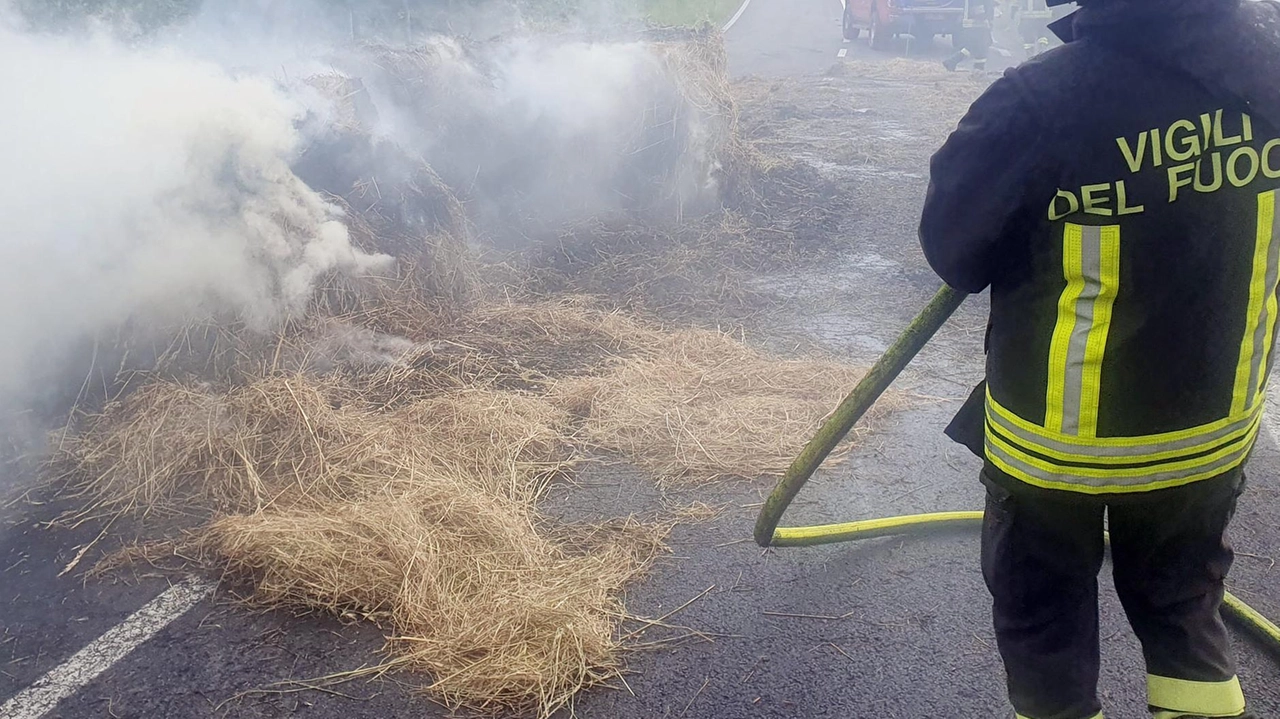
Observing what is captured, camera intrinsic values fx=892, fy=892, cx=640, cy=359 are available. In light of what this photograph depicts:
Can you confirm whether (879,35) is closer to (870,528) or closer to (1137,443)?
(870,528)

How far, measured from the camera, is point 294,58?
7043 millimetres

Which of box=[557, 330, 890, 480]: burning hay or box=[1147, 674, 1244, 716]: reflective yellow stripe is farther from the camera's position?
box=[557, 330, 890, 480]: burning hay

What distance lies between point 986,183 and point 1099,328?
0.36 m

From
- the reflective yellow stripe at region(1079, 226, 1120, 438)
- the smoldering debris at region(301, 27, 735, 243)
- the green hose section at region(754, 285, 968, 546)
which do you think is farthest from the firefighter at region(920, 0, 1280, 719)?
the smoldering debris at region(301, 27, 735, 243)

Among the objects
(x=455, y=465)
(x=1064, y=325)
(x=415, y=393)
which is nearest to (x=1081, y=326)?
(x=1064, y=325)

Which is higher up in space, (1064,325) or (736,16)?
(1064,325)

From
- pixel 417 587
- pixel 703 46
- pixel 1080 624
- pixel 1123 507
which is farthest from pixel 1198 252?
pixel 703 46

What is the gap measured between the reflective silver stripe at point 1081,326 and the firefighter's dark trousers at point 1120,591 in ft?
0.59

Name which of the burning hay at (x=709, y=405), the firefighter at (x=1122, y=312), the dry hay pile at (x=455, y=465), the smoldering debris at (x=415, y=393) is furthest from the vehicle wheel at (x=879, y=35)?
the firefighter at (x=1122, y=312)

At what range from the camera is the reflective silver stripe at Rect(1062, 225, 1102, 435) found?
1.68 m

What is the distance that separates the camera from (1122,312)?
171 centimetres

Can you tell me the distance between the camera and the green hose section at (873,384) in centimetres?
234

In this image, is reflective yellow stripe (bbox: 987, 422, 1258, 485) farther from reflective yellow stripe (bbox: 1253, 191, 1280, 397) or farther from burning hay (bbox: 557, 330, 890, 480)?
burning hay (bbox: 557, 330, 890, 480)

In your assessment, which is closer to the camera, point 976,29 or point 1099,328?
point 1099,328
